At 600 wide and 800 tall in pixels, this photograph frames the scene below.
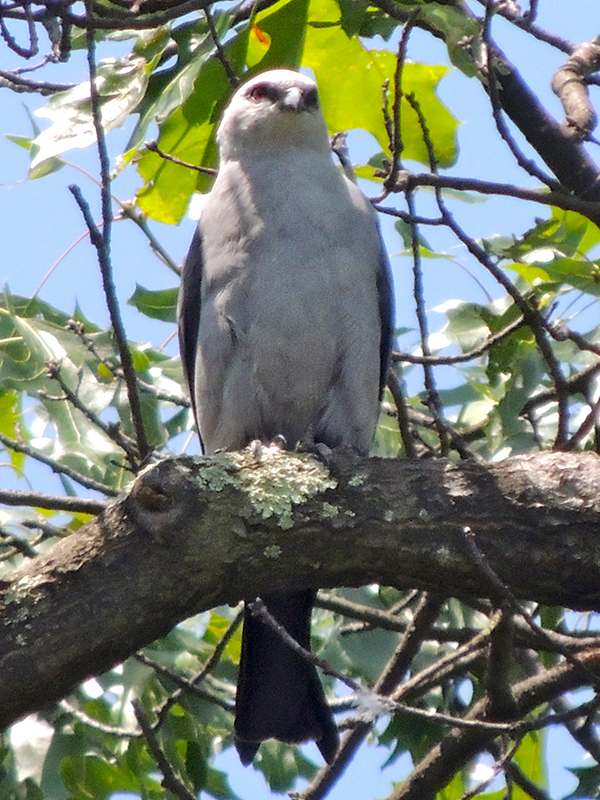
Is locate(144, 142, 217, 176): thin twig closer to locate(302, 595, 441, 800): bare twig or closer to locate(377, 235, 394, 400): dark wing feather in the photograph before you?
locate(377, 235, 394, 400): dark wing feather

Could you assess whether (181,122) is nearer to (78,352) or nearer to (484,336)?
(78,352)

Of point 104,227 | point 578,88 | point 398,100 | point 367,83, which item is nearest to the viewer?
point 104,227

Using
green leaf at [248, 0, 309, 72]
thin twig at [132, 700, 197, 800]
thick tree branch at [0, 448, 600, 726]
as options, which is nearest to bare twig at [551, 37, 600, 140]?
green leaf at [248, 0, 309, 72]

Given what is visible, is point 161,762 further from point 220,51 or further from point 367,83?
point 367,83

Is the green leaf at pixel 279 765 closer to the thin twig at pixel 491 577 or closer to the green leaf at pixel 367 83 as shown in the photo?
the thin twig at pixel 491 577

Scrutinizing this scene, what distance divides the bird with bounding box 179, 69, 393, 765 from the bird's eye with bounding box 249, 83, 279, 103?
0.10m

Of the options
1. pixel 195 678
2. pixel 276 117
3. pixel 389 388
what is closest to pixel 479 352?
pixel 389 388

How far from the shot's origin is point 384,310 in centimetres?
404

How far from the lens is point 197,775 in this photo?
11.6ft

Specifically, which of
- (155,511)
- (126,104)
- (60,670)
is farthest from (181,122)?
(60,670)

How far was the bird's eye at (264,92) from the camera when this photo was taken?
4.09 m

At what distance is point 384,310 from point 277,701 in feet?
4.95

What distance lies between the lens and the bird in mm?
3432

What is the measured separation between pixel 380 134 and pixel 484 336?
833 millimetres
